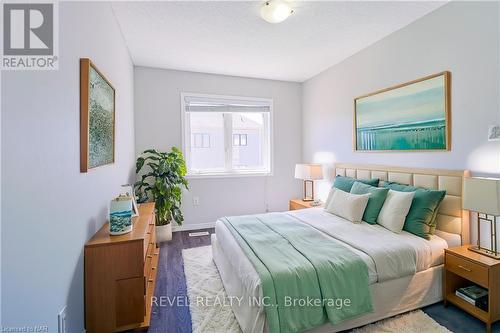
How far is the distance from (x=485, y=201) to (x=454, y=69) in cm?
123

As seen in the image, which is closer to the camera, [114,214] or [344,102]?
[114,214]

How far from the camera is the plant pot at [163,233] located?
136 inches

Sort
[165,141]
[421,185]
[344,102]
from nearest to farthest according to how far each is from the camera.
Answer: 1. [421,185]
2. [344,102]
3. [165,141]

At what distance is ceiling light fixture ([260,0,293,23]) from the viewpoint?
6.95 feet

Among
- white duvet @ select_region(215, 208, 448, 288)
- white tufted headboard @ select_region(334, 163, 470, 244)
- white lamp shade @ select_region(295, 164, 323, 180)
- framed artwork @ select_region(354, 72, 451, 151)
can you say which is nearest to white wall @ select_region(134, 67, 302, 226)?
white lamp shade @ select_region(295, 164, 323, 180)

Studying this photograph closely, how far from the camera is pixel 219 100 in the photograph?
414cm

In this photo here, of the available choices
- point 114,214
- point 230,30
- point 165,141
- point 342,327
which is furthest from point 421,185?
point 165,141

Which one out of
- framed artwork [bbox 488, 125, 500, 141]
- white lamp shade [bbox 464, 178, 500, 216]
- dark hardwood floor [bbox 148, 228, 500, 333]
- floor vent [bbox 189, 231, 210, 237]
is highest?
framed artwork [bbox 488, 125, 500, 141]

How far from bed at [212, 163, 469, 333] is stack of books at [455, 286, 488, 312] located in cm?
15

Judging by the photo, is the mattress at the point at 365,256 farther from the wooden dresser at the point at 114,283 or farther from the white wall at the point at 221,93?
the white wall at the point at 221,93

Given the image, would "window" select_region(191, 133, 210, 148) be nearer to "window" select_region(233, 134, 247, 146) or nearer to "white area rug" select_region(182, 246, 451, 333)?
"window" select_region(233, 134, 247, 146)

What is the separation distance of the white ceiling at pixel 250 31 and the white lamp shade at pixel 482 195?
1.68m

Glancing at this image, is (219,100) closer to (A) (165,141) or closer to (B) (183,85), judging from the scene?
(B) (183,85)

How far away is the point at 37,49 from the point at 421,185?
3.15m
